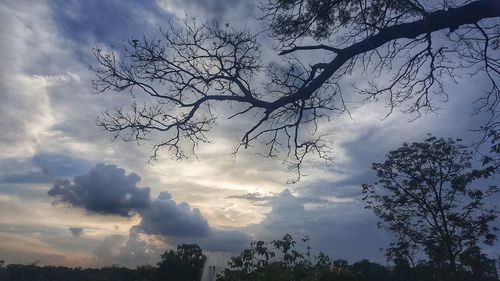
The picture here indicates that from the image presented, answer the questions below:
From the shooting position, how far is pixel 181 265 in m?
30.5

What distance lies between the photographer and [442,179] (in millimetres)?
22156

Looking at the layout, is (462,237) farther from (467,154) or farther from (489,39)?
(489,39)

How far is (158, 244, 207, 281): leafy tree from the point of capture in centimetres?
3012

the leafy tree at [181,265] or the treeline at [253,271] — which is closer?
the treeline at [253,271]

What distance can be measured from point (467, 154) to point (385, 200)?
4.61 meters

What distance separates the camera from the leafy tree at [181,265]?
3012cm

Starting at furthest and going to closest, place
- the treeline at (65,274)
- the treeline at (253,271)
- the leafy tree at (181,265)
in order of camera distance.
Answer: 1. the leafy tree at (181,265)
2. the treeline at (65,274)
3. the treeline at (253,271)

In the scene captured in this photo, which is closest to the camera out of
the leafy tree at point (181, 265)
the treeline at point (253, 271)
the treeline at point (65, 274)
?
the treeline at point (253, 271)

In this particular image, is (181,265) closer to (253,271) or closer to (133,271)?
(133,271)

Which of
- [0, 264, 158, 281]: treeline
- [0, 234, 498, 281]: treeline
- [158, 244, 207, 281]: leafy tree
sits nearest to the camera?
[0, 234, 498, 281]: treeline

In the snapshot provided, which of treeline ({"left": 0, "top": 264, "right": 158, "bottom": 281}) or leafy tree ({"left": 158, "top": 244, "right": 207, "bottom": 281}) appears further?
leafy tree ({"left": 158, "top": 244, "right": 207, "bottom": 281})

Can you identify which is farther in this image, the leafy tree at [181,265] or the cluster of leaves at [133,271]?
the leafy tree at [181,265]

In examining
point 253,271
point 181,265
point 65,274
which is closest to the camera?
point 253,271

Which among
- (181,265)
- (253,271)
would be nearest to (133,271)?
(181,265)
